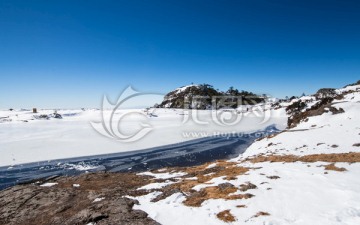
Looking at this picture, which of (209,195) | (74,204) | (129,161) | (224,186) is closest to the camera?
(209,195)

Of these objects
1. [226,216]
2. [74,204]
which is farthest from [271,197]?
[74,204]

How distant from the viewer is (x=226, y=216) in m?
10.4

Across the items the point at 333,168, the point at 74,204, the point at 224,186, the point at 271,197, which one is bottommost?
the point at 74,204

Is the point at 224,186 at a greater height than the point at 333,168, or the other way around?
the point at 333,168

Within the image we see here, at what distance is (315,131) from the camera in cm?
3209

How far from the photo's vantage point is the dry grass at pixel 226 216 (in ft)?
33.0

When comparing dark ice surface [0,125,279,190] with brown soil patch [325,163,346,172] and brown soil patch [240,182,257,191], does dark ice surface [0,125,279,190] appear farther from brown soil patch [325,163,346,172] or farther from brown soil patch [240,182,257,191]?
brown soil patch [325,163,346,172]

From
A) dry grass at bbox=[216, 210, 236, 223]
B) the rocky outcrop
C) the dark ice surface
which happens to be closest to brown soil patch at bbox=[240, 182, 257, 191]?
dry grass at bbox=[216, 210, 236, 223]

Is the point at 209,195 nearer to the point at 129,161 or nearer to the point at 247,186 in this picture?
the point at 247,186

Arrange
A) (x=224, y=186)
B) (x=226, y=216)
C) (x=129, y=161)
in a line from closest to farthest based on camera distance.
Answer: (x=226, y=216) → (x=224, y=186) → (x=129, y=161)

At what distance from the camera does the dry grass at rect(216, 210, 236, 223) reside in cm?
1005

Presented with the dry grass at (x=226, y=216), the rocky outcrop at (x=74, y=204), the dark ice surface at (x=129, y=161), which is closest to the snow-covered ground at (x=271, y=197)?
the dry grass at (x=226, y=216)

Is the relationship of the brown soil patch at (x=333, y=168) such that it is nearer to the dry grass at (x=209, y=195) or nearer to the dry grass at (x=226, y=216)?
the dry grass at (x=209, y=195)

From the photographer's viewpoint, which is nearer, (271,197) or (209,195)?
(271,197)
